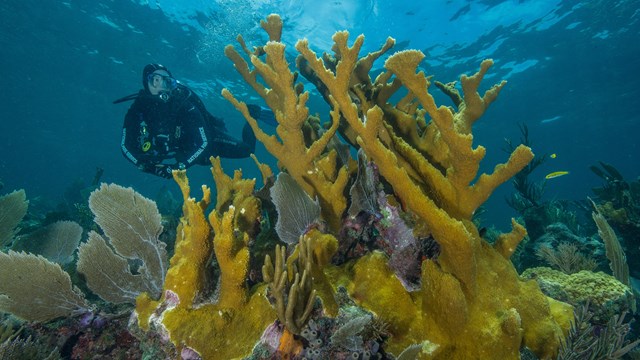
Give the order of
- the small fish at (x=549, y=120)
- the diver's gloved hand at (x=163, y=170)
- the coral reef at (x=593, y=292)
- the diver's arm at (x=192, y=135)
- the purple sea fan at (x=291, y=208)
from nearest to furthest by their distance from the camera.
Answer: the purple sea fan at (x=291, y=208), the coral reef at (x=593, y=292), the diver's gloved hand at (x=163, y=170), the diver's arm at (x=192, y=135), the small fish at (x=549, y=120)

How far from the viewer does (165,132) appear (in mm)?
7176

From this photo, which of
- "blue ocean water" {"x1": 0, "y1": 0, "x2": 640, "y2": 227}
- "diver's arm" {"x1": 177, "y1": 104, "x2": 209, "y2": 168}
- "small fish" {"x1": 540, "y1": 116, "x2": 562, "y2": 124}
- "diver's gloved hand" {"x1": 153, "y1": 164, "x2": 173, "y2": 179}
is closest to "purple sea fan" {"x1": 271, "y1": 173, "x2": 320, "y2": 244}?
"diver's gloved hand" {"x1": 153, "y1": 164, "x2": 173, "y2": 179}

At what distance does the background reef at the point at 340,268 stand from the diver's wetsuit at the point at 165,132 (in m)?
3.86

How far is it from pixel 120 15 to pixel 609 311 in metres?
24.9

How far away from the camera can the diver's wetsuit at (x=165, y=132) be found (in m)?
6.93

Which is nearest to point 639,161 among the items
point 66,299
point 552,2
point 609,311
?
point 552,2

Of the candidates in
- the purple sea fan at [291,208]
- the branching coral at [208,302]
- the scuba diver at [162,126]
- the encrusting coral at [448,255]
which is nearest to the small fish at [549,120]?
the scuba diver at [162,126]

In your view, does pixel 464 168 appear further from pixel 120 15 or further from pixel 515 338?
pixel 120 15

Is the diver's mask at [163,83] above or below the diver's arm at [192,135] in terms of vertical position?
above

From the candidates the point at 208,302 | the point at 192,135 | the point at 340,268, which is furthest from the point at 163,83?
the point at 340,268

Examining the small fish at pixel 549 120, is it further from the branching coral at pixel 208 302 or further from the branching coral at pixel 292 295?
the branching coral at pixel 208 302

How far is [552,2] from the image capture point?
16500mm

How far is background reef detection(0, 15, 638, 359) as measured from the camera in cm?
221

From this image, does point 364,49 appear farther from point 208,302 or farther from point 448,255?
point 208,302
